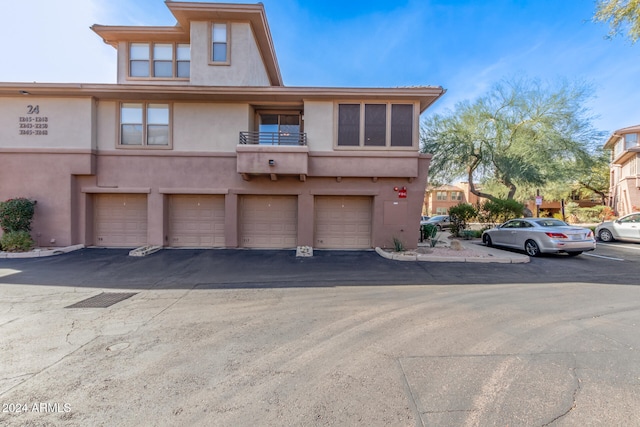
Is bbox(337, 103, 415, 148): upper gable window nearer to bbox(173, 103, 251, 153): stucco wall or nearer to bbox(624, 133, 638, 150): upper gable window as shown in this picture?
bbox(173, 103, 251, 153): stucco wall

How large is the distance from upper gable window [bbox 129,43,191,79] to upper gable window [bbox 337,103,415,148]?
7.28 metres

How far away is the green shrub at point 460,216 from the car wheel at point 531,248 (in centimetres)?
480

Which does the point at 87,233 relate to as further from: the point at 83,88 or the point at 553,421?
the point at 553,421

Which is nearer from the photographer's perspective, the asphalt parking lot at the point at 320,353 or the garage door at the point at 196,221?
the asphalt parking lot at the point at 320,353

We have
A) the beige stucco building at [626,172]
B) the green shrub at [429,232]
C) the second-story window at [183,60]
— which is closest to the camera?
the second-story window at [183,60]

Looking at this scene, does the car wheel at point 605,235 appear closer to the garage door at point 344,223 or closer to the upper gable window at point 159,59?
the garage door at point 344,223

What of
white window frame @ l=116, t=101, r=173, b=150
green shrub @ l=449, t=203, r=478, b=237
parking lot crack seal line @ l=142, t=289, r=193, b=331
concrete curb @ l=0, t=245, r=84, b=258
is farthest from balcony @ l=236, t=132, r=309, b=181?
green shrub @ l=449, t=203, r=478, b=237

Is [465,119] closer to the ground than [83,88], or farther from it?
farther from it

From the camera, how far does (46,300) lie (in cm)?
556

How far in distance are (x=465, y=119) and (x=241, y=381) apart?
20.0 meters

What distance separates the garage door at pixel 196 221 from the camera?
1145cm

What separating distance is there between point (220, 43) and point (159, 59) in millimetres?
3019

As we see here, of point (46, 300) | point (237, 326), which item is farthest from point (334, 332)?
point (46, 300)

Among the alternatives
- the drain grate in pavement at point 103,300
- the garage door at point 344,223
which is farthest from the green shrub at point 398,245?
the drain grate in pavement at point 103,300
